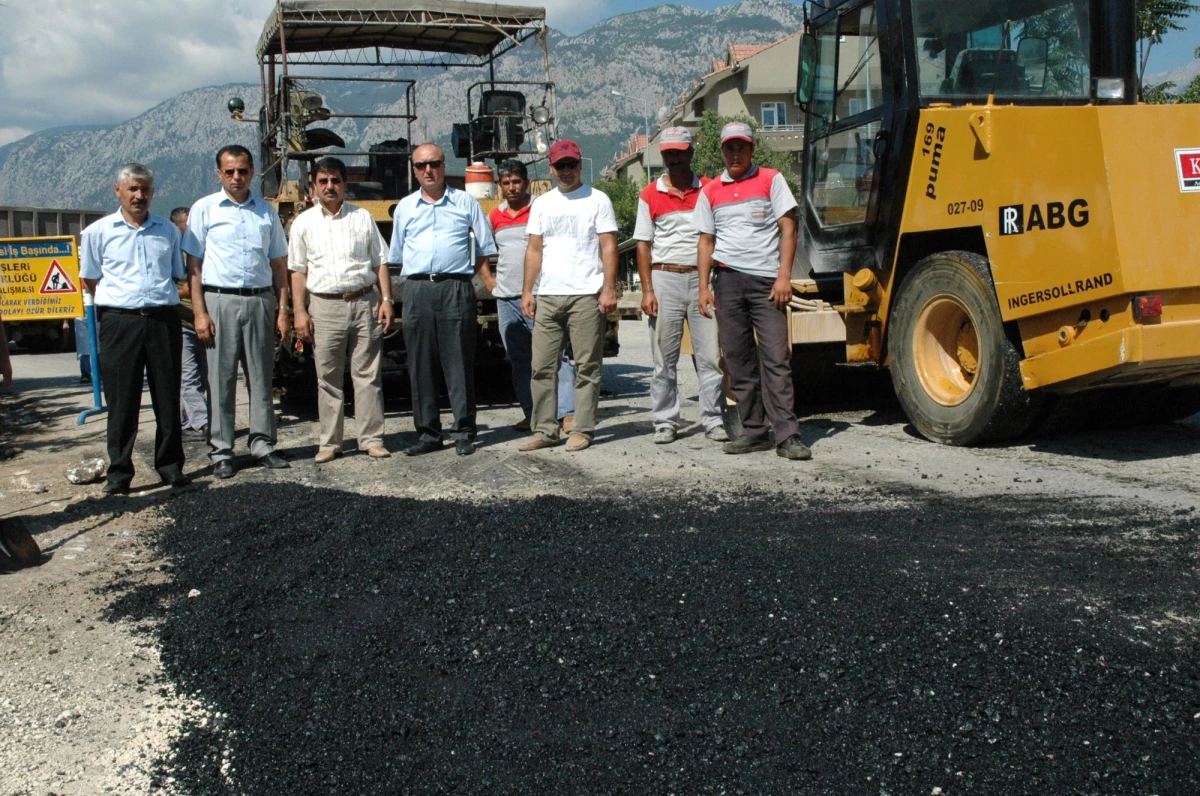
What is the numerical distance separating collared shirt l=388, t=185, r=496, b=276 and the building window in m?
47.5

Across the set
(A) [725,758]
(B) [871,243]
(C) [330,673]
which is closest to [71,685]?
(C) [330,673]

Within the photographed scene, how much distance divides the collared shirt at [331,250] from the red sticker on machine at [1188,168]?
470 centimetres

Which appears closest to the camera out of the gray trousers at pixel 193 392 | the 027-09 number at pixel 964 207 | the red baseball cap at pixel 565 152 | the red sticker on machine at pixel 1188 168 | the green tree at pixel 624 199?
the red sticker on machine at pixel 1188 168

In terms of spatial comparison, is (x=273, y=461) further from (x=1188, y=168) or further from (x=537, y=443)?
(x=1188, y=168)

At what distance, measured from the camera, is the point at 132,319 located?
633cm

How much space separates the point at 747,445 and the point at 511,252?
2484 mm

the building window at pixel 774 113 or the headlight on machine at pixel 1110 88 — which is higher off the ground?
the building window at pixel 774 113

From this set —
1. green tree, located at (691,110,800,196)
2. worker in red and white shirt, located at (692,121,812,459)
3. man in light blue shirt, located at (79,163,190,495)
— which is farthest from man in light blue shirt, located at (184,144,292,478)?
green tree, located at (691,110,800,196)

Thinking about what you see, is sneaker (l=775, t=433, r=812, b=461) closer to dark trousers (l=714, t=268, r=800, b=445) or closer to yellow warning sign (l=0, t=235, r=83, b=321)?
dark trousers (l=714, t=268, r=800, b=445)

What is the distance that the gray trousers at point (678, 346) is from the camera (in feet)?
23.4

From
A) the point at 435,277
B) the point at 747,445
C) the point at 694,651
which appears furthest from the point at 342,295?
the point at 694,651

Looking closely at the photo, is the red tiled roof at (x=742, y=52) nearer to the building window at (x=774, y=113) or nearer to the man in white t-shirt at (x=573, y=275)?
the building window at (x=774, y=113)

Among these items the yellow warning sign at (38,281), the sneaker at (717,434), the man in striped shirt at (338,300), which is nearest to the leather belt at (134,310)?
the man in striped shirt at (338,300)

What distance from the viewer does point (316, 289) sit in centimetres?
703
